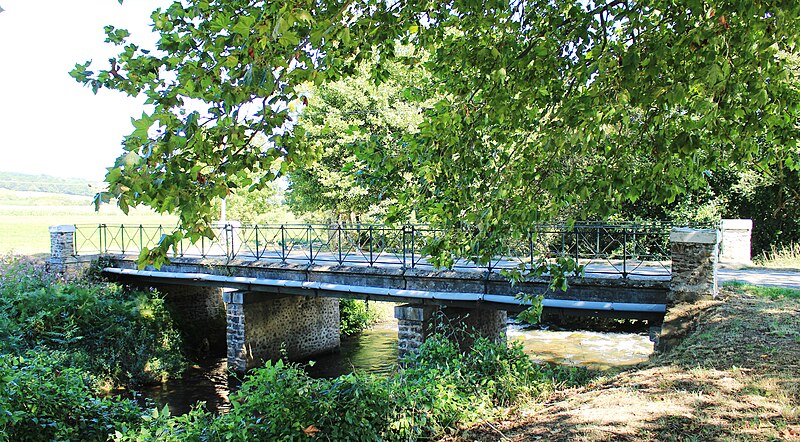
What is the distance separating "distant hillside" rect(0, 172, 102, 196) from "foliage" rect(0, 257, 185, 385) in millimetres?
53920

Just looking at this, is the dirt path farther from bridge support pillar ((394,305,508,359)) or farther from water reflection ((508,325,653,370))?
bridge support pillar ((394,305,508,359))

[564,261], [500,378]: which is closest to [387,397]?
[500,378]

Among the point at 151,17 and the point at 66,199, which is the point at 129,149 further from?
the point at 66,199

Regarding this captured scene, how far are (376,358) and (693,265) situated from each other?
9.61m

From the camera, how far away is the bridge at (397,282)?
1011 cm

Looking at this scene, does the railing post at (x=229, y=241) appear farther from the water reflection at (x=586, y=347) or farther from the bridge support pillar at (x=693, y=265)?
the bridge support pillar at (x=693, y=265)

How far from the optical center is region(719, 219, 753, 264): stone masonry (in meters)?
15.2

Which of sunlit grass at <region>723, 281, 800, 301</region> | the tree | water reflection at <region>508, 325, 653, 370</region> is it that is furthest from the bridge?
water reflection at <region>508, 325, 653, 370</region>

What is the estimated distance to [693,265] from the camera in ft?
29.4

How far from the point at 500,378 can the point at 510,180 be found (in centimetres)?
358

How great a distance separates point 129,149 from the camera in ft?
9.35

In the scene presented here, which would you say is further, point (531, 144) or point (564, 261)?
point (531, 144)

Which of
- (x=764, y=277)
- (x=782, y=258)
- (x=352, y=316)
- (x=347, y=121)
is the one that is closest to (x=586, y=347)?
(x=764, y=277)

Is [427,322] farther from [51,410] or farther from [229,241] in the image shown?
[229,241]
